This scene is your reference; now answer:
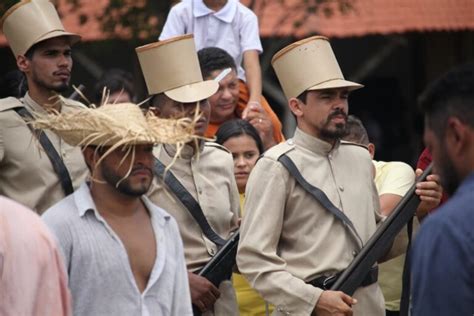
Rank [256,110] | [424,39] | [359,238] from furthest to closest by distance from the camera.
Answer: [424,39] < [256,110] < [359,238]

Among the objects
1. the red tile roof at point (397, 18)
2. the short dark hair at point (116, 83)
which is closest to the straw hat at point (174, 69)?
the short dark hair at point (116, 83)

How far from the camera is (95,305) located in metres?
5.95

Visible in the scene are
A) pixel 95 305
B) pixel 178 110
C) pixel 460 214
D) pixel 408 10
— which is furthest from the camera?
pixel 408 10

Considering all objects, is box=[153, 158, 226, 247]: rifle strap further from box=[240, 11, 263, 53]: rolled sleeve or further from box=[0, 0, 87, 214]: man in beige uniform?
box=[240, 11, 263, 53]: rolled sleeve

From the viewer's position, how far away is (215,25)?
991cm

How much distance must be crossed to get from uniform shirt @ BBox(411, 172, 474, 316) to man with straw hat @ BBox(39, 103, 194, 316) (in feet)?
6.17

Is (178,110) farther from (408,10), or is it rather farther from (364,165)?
(408,10)

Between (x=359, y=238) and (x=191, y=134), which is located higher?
(x=191, y=134)

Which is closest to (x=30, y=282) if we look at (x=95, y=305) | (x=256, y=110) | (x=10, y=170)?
(x=95, y=305)

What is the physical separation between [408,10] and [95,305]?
12821 mm

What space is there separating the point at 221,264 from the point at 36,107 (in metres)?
1.24

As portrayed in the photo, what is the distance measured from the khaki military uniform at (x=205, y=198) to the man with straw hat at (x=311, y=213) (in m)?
0.35

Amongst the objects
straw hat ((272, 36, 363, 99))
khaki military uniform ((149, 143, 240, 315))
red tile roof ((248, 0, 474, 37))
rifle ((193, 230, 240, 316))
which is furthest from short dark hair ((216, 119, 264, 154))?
red tile roof ((248, 0, 474, 37))

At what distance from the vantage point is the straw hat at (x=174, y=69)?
306 inches
